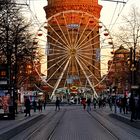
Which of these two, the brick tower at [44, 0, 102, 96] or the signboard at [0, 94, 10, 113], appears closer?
the signboard at [0, 94, 10, 113]

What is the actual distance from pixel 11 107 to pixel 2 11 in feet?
26.7

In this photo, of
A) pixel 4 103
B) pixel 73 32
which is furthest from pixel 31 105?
pixel 73 32

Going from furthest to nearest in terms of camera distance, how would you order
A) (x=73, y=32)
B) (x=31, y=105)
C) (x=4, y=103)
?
(x=73, y=32) < (x=31, y=105) < (x=4, y=103)

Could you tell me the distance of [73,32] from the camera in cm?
11200

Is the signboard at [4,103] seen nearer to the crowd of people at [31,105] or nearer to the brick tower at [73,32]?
the crowd of people at [31,105]

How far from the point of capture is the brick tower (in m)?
93.1

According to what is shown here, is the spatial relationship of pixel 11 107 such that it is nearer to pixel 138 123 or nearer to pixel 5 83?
pixel 5 83

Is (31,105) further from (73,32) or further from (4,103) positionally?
(73,32)

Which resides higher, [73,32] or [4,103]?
[73,32]

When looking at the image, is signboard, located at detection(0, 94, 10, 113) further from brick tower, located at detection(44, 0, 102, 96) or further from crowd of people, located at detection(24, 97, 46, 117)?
brick tower, located at detection(44, 0, 102, 96)

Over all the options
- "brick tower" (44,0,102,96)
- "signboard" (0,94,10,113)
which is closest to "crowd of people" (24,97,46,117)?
"signboard" (0,94,10,113)

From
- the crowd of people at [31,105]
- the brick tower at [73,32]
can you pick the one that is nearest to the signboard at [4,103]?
the crowd of people at [31,105]

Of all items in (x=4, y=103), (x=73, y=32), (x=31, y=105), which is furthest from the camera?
(x=73, y=32)

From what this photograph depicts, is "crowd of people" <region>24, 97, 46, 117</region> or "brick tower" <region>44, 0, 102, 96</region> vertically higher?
"brick tower" <region>44, 0, 102, 96</region>
